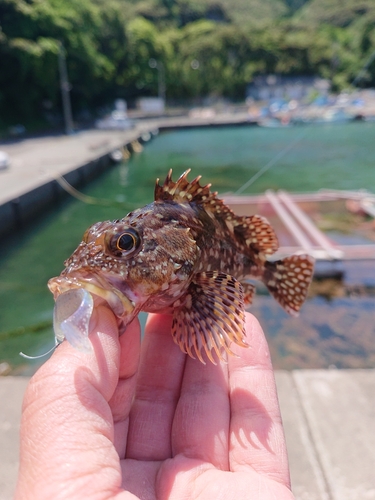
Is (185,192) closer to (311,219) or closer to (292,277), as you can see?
(292,277)

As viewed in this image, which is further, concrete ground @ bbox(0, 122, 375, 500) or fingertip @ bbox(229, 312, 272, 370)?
concrete ground @ bbox(0, 122, 375, 500)

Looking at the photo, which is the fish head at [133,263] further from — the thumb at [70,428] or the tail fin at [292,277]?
the tail fin at [292,277]

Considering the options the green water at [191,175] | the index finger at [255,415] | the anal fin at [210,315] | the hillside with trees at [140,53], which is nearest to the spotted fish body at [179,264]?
the anal fin at [210,315]

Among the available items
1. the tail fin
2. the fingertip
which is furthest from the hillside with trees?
the fingertip

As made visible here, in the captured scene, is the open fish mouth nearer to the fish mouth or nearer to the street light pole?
the fish mouth

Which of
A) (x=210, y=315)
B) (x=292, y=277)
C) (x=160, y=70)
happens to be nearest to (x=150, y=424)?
(x=210, y=315)

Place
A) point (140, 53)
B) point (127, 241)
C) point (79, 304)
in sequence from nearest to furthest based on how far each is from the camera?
point (79, 304), point (127, 241), point (140, 53)

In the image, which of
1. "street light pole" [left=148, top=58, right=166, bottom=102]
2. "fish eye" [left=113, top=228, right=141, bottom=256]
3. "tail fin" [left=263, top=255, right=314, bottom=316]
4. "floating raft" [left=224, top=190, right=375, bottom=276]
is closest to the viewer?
"fish eye" [left=113, top=228, right=141, bottom=256]
